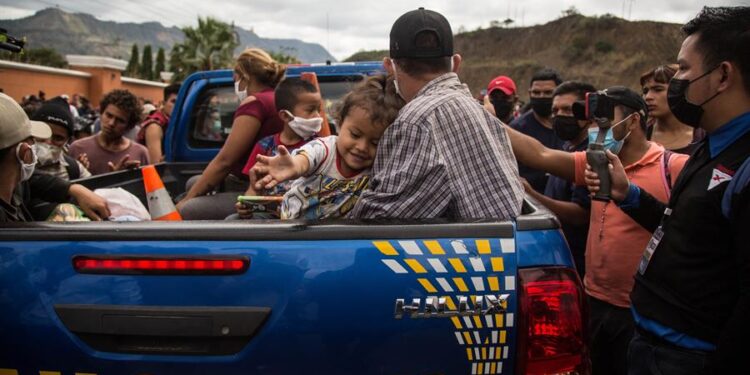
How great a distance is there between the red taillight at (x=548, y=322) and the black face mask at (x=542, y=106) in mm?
3818

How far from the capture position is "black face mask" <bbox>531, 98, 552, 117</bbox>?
5.38m

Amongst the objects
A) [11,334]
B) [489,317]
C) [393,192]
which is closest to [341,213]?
[393,192]

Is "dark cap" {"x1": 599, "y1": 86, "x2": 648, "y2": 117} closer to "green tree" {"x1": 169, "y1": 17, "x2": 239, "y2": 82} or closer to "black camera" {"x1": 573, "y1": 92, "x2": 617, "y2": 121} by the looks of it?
"black camera" {"x1": 573, "y1": 92, "x2": 617, "y2": 121}

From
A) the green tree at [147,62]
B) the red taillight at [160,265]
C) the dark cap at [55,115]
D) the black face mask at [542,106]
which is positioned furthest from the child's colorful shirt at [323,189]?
the green tree at [147,62]

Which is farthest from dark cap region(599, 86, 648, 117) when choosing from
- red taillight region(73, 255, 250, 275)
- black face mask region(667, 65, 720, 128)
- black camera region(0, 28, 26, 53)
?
black camera region(0, 28, 26, 53)

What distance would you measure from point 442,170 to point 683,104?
86 cm

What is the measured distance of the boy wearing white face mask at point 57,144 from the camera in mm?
3930

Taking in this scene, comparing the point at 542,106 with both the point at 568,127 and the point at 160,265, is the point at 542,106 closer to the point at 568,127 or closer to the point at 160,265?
the point at 568,127

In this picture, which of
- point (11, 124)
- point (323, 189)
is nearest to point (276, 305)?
point (323, 189)

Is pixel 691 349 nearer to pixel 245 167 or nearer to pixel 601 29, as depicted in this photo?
pixel 245 167

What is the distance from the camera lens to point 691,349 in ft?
6.36

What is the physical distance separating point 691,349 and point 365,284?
110 cm

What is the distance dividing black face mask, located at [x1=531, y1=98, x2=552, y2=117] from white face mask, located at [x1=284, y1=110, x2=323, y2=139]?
2794 millimetres

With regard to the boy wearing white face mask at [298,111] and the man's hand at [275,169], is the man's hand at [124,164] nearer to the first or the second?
the boy wearing white face mask at [298,111]
